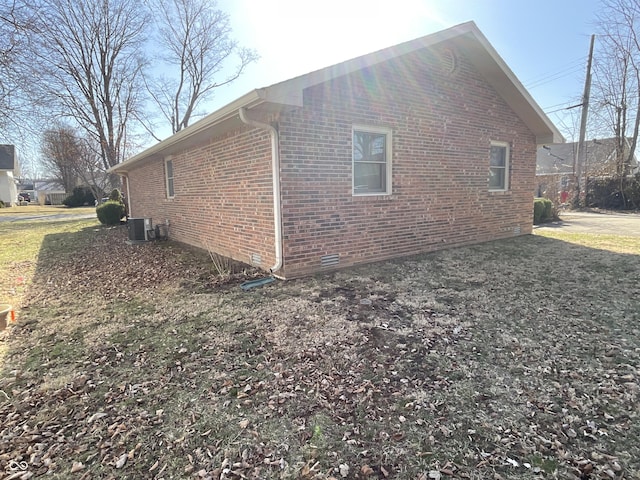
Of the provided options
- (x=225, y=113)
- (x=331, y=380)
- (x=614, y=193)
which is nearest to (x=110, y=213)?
(x=225, y=113)

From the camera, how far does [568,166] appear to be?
102 feet

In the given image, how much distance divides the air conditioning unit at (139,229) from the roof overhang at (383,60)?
79.8 inches

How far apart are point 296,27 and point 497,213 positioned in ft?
23.5

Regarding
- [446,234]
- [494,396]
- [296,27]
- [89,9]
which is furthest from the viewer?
[89,9]

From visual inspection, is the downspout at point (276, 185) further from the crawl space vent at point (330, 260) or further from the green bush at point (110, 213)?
the green bush at point (110, 213)

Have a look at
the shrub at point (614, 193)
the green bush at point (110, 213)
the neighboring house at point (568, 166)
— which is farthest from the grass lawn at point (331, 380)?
the shrub at point (614, 193)

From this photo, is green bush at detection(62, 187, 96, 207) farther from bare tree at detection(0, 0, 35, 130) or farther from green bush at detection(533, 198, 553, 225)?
green bush at detection(533, 198, 553, 225)

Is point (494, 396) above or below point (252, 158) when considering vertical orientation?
below

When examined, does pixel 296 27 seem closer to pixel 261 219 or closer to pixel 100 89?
→ pixel 261 219

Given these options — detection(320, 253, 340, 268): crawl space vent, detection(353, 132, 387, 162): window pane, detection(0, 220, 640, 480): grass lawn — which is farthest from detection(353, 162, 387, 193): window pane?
detection(0, 220, 640, 480): grass lawn

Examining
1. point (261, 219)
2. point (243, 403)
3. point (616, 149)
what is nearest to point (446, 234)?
point (261, 219)

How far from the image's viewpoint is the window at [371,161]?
6.30 meters

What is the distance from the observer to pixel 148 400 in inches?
104

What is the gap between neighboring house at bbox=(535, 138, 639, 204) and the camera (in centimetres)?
2122
